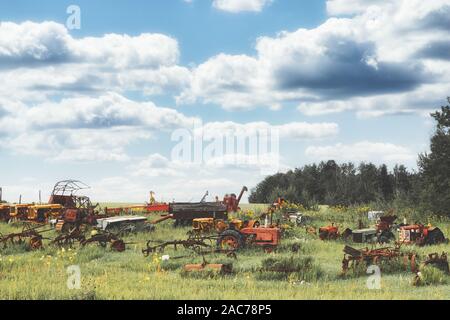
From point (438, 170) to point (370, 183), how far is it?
107 ft

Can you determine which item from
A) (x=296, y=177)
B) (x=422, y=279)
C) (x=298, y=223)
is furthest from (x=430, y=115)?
(x=296, y=177)

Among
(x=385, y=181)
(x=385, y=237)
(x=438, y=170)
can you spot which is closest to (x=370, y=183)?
(x=385, y=181)

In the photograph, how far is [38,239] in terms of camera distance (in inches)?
769

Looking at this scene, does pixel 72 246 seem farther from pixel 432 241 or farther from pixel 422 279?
pixel 432 241

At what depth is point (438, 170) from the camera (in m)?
32.5

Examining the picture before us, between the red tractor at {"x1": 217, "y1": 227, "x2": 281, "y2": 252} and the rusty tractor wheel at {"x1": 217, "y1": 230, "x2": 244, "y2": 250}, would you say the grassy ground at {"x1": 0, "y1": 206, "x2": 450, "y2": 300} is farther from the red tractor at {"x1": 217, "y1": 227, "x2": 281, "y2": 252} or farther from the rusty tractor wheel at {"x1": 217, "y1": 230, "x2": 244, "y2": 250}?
the rusty tractor wheel at {"x1": 217, "y1": 230, "x2": 244, "y2": 250}

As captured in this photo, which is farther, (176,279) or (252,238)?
(252,238)

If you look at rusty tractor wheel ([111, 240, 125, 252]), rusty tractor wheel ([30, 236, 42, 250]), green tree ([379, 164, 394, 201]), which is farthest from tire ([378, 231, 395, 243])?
green tree ([379, 164, 394, 201])

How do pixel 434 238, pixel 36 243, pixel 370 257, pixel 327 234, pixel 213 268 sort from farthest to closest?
pixel 327 234, pixel 434 238, pixel 36 243, pixel 370 257, pixel 213 268

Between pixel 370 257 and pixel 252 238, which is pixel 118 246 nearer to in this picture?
pixel 252 238

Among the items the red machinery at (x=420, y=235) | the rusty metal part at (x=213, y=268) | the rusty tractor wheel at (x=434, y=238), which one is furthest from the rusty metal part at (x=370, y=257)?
the rusty tractor wheel at (x=434, y=238)

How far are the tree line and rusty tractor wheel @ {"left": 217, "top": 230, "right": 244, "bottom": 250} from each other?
57.8 ft

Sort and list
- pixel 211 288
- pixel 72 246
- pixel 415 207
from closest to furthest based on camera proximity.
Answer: pixel 211 288 < pixel 72 246 < pixel 415 207
